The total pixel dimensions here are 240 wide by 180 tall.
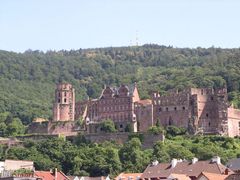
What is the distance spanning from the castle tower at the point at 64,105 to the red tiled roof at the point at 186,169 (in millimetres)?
54968

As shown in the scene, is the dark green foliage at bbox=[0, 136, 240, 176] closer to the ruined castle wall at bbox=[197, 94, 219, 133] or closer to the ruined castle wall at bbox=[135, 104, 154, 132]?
the ruined castle wall at bbox=[197, 94, 219, 133]

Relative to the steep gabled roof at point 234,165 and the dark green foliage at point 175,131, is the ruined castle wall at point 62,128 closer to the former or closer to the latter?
the dark green foliage at point 175,131

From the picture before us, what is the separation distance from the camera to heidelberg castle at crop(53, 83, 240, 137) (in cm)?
12900

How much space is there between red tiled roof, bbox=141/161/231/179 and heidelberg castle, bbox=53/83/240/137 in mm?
40191

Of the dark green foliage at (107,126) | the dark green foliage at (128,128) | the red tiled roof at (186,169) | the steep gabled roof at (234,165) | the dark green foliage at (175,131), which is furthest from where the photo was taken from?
the dark green foliage at (107,126)

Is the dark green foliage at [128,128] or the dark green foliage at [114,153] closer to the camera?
the dark green foliage at [114,153]

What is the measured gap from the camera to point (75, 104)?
14575 centimetres

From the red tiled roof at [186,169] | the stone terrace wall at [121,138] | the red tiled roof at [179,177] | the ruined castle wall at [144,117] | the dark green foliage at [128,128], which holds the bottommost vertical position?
the red tiled roof at [179,177]

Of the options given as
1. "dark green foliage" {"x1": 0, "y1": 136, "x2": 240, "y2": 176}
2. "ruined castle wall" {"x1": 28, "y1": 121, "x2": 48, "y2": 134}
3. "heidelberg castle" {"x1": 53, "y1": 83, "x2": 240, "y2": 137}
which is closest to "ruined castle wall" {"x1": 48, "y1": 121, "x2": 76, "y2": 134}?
"ruined castle wall" {"x1": 28, "y1": 121, "x2": 48, "y2": 134}

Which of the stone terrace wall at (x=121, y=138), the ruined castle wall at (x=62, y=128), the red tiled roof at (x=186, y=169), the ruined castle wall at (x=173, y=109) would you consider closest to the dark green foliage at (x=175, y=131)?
the ruined castle wall at (x=173, y=109)

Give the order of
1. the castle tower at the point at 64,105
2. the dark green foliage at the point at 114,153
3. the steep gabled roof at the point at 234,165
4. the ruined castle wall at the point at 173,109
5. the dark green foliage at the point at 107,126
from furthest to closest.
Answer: the castle tower at the point at 64,105 < the dark green foliage at the point at 107,126 < the ruined castle wall at the point at 173,109 < the dark green foliage at the point at 114,153 < the steep gabled roof at the point at 234,165

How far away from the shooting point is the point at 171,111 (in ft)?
430

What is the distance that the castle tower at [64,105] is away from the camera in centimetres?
14325

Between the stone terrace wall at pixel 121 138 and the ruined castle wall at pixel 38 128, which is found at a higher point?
the ruined castle wall at pixel 38 128
